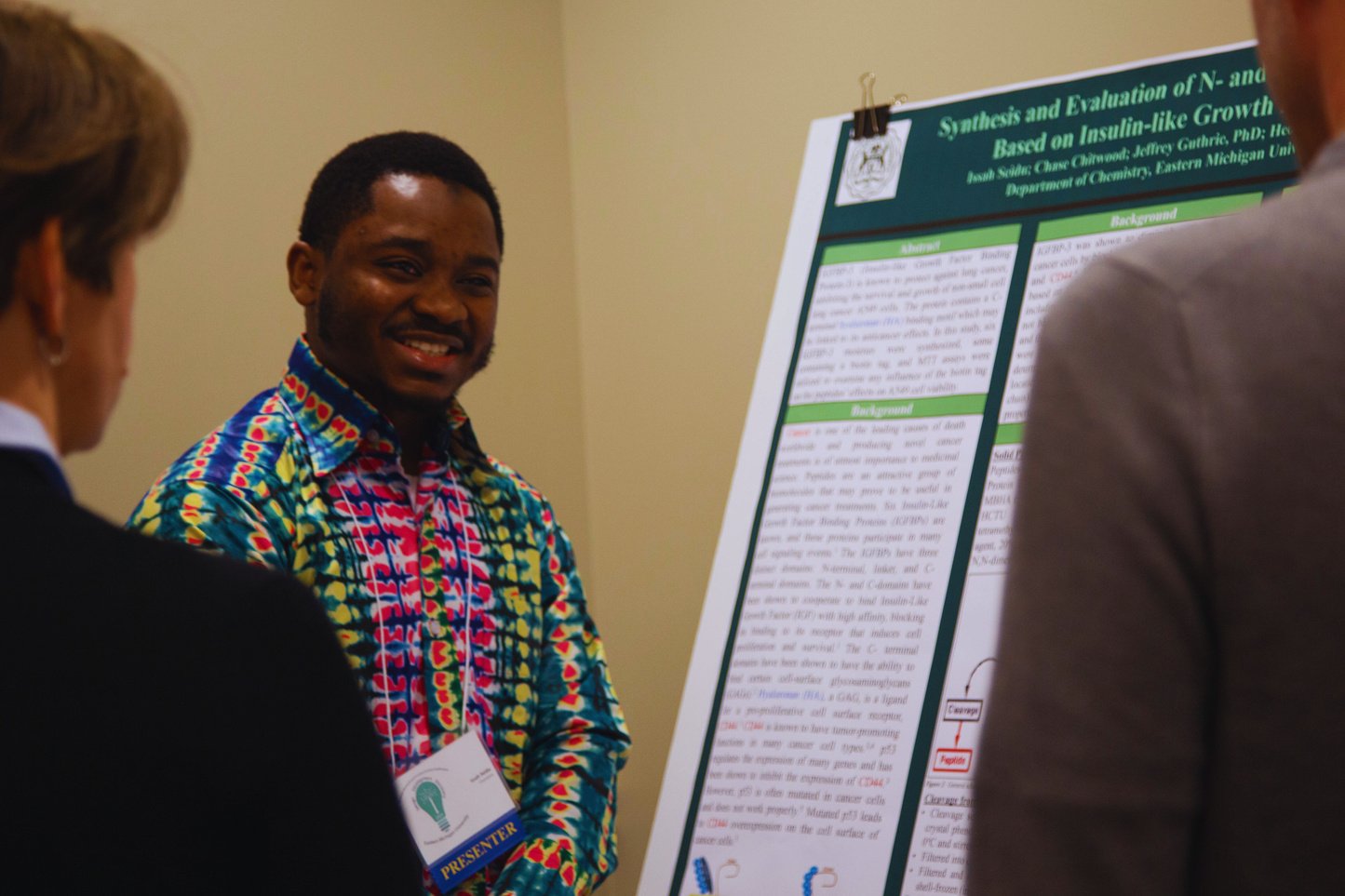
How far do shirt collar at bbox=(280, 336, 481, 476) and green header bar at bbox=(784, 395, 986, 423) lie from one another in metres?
0.64

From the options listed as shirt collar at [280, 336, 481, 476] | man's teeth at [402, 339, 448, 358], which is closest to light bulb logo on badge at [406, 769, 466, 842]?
shirt collar at [280, 336, 481, 476]

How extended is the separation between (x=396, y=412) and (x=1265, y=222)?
1.32 meters

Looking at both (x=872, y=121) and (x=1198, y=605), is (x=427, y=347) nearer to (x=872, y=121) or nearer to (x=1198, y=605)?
(x=872, y=121)

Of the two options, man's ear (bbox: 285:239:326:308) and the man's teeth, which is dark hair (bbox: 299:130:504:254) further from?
the man's teeth

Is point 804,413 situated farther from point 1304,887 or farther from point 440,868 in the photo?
point 1304,887

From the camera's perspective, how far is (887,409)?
2008 mm

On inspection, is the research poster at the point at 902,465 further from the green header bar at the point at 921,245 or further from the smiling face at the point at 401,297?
the smiling face at the point at 401,297

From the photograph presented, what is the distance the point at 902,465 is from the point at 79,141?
1378 millimetres

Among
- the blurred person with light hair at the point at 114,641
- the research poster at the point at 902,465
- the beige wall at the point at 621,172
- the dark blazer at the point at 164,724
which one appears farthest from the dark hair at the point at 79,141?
the beige wall at the point at 621,172

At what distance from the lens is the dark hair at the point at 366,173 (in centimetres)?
184

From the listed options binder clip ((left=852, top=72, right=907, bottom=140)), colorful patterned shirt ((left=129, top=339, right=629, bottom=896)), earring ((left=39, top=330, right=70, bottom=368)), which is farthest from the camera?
binder clip ((left=852, top=72, right=907, bottom=140))

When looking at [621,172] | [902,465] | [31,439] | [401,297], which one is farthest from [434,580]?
[621,172]

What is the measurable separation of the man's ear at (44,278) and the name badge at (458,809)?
0.98 meters

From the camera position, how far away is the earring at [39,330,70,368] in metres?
0.78
